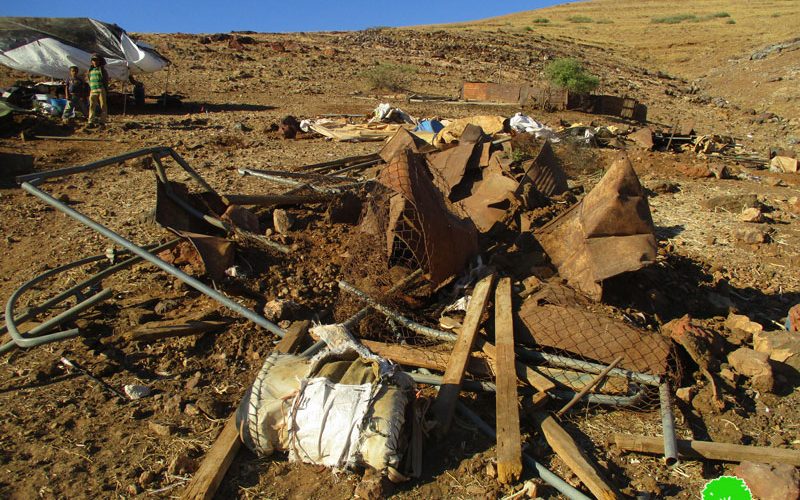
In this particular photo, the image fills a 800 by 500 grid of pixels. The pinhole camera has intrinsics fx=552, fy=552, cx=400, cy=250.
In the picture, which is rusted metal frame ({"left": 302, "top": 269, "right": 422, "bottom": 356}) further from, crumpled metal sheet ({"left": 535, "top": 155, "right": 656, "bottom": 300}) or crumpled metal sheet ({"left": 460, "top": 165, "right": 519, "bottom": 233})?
crumpled metal sheet ({"left": 460, "top": 165, "right": 519, "bottom": 233})

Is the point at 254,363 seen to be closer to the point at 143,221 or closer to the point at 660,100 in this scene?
the point at 143,221

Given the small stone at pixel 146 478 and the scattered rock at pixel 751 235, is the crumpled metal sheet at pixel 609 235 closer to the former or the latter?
the scattered rock at pixel 751 235

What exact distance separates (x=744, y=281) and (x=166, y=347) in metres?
5.18

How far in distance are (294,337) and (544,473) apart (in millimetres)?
1806

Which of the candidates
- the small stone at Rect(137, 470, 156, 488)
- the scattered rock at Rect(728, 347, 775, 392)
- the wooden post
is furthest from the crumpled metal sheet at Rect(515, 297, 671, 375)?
the small stone at Rect(137, 470, 156, 488)

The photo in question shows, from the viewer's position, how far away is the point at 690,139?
10641 millimetres

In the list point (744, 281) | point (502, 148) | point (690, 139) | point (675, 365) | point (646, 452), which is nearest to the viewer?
point (646, 452)

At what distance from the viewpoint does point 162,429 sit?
3.12 m

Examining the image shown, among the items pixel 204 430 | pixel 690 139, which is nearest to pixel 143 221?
pixel 204 430

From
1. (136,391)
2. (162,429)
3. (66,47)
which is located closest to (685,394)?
(162,429)

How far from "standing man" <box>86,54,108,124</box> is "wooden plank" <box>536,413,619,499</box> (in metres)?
11.1

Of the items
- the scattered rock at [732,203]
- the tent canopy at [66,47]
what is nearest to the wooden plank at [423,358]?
the scattered rock at [732,203]

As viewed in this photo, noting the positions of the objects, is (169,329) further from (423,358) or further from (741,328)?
(741,328)

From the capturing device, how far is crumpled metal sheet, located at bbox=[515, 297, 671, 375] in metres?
3.68
